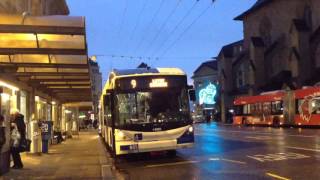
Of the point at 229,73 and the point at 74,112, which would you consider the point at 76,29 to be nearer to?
the point at 74,112

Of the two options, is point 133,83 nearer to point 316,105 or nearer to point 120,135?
point 120,135

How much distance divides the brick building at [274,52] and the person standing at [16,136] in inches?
1988

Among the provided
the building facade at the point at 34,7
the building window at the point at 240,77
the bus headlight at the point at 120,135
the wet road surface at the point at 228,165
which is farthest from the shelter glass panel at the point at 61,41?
the building window at the point at 240,77

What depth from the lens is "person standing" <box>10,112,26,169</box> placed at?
52.3 feet

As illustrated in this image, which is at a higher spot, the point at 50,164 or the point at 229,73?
the point at 229,73

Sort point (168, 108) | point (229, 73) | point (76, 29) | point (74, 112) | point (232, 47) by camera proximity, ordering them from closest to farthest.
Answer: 1. point (76, 29)
2. point (168, 108)
3. point (74, 112)
4. point (229, 73)
5. point (232, 47)

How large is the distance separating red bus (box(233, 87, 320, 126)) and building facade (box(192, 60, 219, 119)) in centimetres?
5085

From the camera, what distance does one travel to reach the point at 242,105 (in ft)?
202

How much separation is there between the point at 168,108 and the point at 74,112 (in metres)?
38.5

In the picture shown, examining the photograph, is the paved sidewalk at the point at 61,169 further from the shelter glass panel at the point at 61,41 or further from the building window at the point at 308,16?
the building window at the point at 308,16

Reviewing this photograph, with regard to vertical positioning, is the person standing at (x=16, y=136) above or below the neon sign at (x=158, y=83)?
below

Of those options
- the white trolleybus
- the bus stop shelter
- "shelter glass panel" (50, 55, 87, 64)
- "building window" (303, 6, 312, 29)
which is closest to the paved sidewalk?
the bus stop shelter

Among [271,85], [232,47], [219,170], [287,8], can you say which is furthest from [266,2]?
[219,170]

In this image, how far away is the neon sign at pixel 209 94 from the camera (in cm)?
11762
